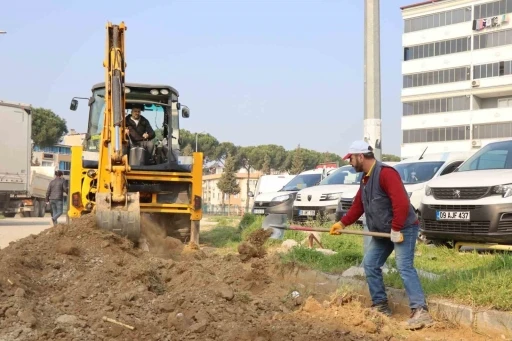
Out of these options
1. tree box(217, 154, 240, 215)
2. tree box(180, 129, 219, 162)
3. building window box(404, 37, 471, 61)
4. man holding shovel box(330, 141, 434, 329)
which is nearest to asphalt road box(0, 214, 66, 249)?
man holding shovel box(330, 141, 434, 329)

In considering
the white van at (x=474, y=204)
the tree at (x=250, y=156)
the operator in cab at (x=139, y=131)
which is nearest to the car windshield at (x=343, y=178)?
the operator in cab at (x=139, y=131)

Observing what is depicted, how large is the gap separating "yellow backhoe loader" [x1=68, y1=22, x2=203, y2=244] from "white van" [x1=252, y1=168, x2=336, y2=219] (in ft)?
15.4

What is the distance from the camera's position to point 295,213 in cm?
1576

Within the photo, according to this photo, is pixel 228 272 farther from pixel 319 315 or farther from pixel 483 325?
pixel 483 325

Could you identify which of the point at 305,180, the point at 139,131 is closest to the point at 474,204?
the point at 139,131

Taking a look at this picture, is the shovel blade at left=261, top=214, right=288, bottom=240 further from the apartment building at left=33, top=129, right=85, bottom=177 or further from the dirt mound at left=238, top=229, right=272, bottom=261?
the apartment building at left=33, top=129, right=85, bottom=177

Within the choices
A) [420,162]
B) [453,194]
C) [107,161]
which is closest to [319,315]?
[453,194]

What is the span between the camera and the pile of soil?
5.40 metres

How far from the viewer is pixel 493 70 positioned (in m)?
57.2

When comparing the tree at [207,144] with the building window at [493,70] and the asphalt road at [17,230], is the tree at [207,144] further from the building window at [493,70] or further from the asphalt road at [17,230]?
the asphalt road at [17,230]

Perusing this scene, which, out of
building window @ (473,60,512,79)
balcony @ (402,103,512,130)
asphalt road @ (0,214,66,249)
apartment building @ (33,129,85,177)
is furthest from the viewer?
apartment building @ (33,129,85,177)

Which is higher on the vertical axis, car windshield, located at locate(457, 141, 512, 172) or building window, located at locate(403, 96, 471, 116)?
building window, located at locate(403, 96, 471, 116)

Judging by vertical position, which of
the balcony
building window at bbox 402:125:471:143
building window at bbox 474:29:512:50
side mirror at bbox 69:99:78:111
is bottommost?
side mirror at bbox 69:99:78:111

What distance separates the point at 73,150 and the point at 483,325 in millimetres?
8245
